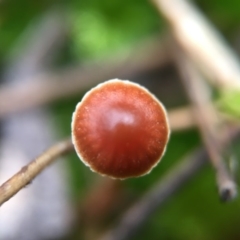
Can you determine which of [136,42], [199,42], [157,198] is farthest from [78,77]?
[157,198]

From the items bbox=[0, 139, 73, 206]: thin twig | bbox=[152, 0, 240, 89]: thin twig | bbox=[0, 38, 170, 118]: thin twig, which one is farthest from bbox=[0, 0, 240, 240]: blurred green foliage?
bbox=[0, 139, 73, 206]: thin twig

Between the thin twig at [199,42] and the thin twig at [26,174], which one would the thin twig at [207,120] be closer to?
the thin twig at [199,42]

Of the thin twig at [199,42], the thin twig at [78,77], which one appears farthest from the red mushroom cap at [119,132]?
the thin twig at [78,77]

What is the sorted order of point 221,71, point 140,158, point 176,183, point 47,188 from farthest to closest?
point 47,188
point 221,71
point 176,183
point 140,158

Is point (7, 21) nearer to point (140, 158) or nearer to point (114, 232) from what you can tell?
point (114, 232)

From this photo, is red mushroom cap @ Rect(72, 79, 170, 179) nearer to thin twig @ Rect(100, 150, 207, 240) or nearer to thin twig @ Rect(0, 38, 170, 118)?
thin twig @ Rect(100, 150, 207, 240)

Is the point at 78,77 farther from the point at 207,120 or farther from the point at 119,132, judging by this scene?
the point at 119,132

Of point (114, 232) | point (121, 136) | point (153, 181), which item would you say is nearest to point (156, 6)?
point (153, 181)

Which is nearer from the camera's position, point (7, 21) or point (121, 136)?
point (121, 136)
